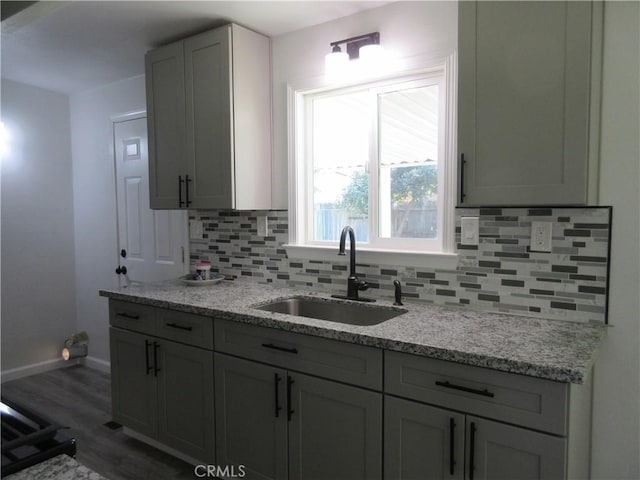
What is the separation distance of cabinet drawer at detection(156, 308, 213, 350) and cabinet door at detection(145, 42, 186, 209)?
0.72 metres

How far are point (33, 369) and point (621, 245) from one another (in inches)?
165

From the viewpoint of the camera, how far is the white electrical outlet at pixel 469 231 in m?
2.09

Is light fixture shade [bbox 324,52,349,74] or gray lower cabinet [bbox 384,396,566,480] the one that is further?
light fixture shade [bbox 324,52,349,74]

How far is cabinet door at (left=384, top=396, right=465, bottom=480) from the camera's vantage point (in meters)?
1.53

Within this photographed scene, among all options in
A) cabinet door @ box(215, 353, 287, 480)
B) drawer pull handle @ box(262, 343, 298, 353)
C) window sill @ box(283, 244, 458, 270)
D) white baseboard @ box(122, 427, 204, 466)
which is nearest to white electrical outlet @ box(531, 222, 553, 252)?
window sill @ box(283, 244, 458, 270)

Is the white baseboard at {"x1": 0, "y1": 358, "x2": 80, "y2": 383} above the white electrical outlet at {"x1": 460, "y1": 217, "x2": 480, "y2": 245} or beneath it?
beneath

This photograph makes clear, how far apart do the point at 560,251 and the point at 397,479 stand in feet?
3.60

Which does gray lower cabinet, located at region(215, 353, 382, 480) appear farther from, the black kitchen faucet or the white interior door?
the white interior door

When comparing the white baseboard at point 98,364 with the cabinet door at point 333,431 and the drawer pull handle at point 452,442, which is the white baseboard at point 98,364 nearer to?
the cabinet door at point 333,431

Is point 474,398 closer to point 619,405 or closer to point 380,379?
point 380,379

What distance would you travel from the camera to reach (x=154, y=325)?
2.46 metres

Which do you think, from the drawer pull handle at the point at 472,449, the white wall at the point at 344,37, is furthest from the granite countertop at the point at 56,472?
the white wall at the point at 344,37

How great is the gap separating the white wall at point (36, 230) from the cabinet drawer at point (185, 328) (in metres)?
2.01

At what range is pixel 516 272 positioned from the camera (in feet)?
6.55
